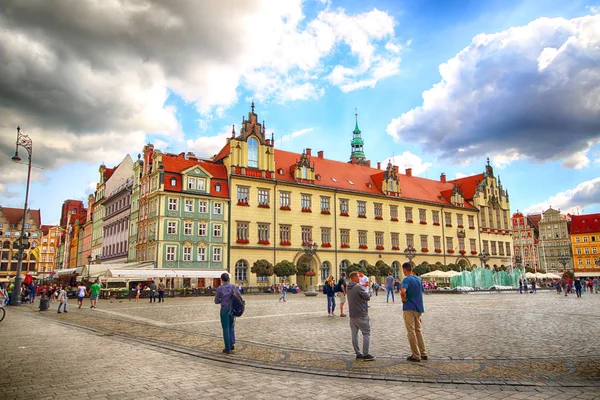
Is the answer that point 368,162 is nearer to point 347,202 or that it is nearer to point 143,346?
point 347,202

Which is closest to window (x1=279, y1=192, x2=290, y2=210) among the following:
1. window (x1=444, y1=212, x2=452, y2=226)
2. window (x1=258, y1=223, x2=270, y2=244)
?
window (x1=258, y1=223, x2=270, y2=244)

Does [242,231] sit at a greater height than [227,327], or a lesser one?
greater

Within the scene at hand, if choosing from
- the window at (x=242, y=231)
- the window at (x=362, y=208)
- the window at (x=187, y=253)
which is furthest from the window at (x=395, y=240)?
the window at (x=187, y=253)

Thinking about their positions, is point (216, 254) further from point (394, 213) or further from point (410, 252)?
point (394, 213)

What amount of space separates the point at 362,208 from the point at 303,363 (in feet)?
174

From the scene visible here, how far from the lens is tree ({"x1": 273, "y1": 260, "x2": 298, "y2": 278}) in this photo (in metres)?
48.4

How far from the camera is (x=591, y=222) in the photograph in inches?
4109

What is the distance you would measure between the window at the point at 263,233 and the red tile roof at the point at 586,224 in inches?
3444

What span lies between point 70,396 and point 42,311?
2293 centimetres

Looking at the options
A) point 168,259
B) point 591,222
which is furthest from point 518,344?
point 591,222

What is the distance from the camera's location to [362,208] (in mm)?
61531

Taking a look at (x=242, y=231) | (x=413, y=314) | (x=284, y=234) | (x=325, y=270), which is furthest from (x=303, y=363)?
(x=325, y=270)

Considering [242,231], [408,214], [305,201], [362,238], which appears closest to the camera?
[242,231]

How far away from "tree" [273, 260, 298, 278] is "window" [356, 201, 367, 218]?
1574cm
